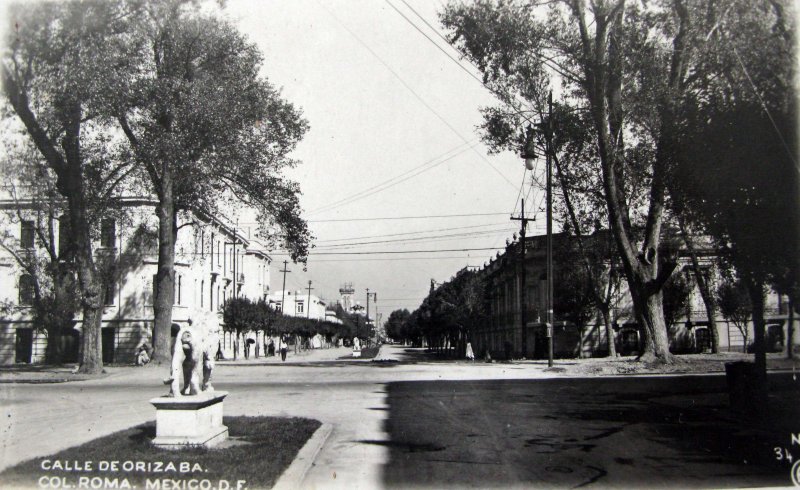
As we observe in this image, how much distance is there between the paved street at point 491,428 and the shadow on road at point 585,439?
0.07 feet

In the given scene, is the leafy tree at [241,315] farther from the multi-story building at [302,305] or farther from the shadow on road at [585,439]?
the multi-story building at [302,305]

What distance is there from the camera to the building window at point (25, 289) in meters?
36.5

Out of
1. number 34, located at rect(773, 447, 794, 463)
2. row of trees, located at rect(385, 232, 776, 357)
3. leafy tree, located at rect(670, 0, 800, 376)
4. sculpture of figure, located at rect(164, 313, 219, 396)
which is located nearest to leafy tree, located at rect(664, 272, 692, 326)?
row of trees, located at rect(385, 232, 776, 357)

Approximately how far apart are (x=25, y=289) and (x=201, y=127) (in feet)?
70.5

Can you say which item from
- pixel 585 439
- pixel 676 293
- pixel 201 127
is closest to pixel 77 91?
pixel 201 127

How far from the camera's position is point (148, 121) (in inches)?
960

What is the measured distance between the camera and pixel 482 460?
777 cm

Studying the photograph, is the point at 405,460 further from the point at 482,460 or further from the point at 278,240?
the point at 278,240

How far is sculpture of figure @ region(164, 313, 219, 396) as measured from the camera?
25.5 feet

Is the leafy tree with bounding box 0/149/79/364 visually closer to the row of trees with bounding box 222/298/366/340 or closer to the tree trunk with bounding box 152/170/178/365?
the tree trunk with bounding box 152/170/178/365

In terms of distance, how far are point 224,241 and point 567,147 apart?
37.9 m

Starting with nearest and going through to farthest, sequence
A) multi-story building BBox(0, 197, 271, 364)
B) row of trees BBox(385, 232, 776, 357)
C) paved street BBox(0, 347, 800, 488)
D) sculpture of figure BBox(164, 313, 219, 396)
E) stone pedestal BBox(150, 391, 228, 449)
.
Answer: paved street BBox(0, 347, 800, 488)
stone pedestal BBox(150, 391, 228, 449)
sculpture of figure BBox(164, 313, 219, 396)
multi-story building BBox(0, 197, 271, 364)
row of trees BBox(385, 232, 776, 357)

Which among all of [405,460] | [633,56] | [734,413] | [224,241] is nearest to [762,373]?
[734,413]

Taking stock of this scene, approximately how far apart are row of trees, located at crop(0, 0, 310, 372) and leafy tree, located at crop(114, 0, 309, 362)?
0.05 meters
